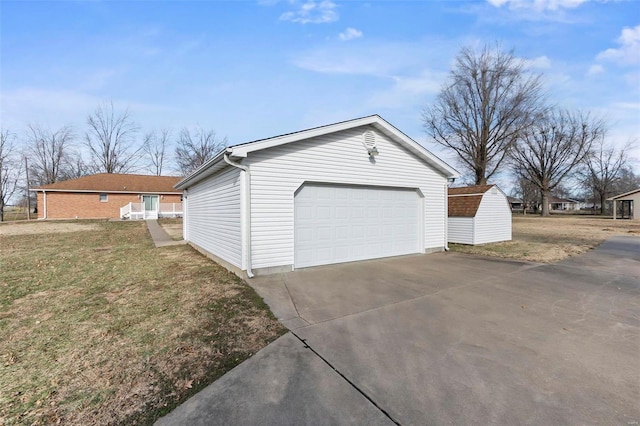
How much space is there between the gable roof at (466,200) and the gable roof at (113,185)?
22.9m

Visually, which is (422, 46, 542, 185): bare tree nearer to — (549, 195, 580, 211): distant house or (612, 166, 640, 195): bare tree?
(612, 166, 640, 195): bare tree

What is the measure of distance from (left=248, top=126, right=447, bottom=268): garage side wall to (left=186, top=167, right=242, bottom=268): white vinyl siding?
516 mm

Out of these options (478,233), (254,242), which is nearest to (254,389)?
(254,242)

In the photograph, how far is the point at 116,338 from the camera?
356cm

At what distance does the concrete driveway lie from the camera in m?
2.26

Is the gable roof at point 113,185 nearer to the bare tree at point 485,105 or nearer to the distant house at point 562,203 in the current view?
the bare tree at point 485,105

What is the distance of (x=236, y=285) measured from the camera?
5.98 meters

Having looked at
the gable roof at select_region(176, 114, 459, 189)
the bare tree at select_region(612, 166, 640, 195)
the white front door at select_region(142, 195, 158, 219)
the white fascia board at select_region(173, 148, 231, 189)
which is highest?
the bare tree at select_region(612, 166, 640, 195)

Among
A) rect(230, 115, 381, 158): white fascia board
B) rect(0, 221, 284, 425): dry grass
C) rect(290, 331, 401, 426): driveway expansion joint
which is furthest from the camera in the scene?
rect(230, 115, 381, 158): white fascia board

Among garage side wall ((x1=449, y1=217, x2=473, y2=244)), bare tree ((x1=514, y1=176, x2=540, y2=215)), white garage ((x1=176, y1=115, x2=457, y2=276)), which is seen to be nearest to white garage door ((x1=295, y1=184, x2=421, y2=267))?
white garage ((x1=176, y1=115, x2=457, y2=276))

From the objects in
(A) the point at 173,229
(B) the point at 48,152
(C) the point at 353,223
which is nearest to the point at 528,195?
(C) the point at 353,223

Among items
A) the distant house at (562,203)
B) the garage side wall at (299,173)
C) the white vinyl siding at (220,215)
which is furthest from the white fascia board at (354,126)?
the distant house at (562,203)

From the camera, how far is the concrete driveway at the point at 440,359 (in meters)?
2.26

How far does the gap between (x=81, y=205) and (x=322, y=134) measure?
29492mm
